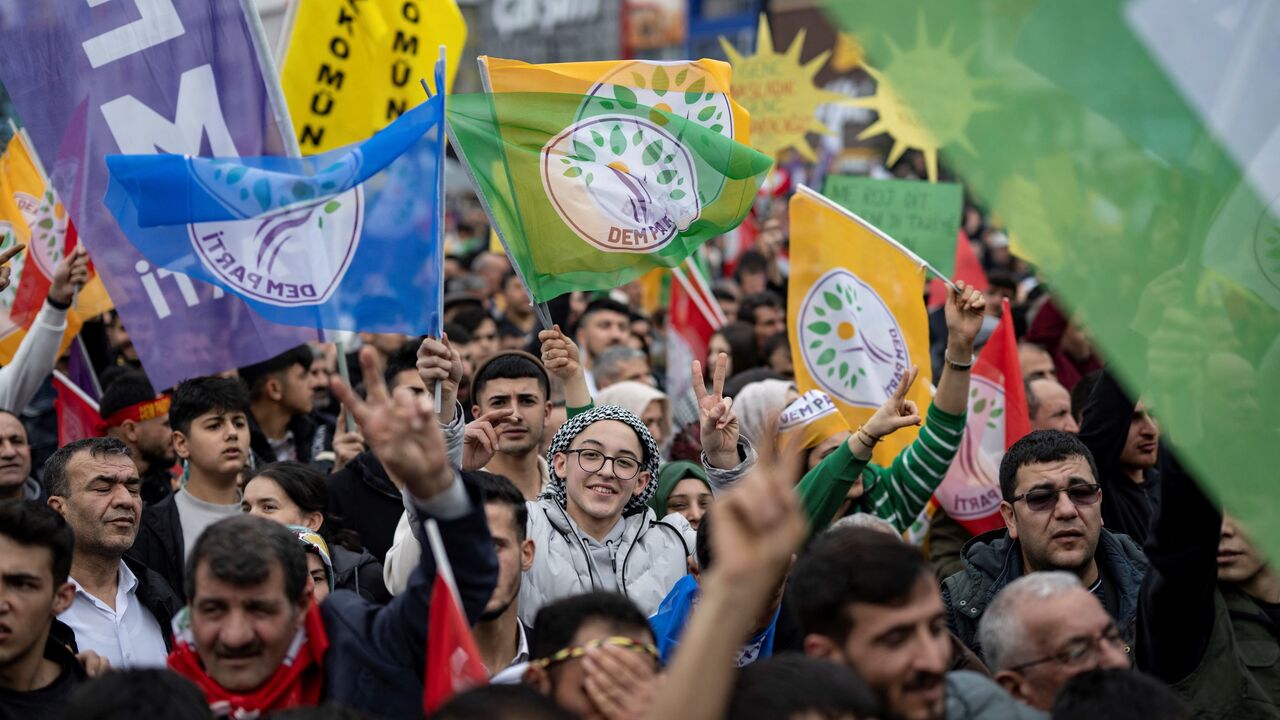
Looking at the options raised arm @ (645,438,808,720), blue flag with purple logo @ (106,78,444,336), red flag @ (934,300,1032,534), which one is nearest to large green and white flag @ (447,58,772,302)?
blue flag with purple logo @ (106,78,444,336)

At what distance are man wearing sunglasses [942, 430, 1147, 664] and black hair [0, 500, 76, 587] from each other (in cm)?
274

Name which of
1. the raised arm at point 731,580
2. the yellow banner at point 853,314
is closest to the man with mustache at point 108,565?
the raised arm at point 731,580

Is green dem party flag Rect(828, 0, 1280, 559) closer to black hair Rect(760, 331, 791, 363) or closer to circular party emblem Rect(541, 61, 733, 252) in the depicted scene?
circular party emblem Rect(541, 61, 733, 252)

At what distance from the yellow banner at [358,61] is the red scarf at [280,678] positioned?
421cm

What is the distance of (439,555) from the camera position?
325cm

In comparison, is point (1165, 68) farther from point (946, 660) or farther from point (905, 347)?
point (905, 347)

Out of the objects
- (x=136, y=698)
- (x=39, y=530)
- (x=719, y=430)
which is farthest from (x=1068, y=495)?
(x=39, y=530)

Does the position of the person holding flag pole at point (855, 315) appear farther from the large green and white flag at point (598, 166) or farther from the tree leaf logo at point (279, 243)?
the tree leaf logo at point (279, 243)

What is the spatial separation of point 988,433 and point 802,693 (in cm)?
390

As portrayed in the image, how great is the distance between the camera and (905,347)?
Answer: 6.55 meters

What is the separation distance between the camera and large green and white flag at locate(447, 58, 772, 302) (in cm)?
562

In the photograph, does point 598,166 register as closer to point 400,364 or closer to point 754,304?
point 400,364

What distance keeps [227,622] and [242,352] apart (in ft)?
8.67

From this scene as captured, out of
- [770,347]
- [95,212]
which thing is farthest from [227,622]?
[770,347]
